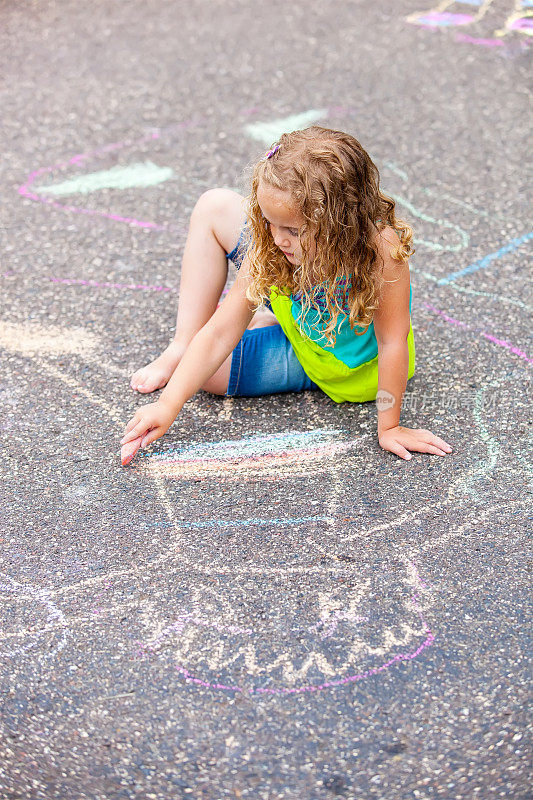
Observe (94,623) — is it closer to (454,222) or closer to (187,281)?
(187,281)

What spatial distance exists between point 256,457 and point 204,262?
578mm

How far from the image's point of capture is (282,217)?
1.94 m

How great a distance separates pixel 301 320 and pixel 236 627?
2.68 feet

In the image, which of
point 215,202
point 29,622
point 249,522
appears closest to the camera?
point 29,622

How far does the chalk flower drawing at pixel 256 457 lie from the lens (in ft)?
7.41

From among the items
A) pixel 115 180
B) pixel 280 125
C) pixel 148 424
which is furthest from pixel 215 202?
pixel 280 125

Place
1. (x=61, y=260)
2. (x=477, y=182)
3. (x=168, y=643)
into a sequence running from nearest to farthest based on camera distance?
(x=168, y=643) < (x=61, y=260) < (x=477, y=182)

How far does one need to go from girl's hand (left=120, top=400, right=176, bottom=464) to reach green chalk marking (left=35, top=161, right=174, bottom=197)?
1.67m

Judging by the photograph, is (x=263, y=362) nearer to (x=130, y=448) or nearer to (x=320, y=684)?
(x=130, y=448)

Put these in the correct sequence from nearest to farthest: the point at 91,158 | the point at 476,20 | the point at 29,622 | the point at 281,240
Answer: the point at 29,622
the point at 281,240
the point at 91,158
the point at 476,20

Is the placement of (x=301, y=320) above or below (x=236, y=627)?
above

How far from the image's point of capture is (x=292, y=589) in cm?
190

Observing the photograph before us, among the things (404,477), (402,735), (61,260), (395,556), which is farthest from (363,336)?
(61,260)

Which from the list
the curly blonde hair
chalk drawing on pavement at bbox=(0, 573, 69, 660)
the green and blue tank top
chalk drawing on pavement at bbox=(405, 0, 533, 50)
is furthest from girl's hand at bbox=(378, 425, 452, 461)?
chalk drawing on pavement at bbox=(405, 0, 533, 50)
